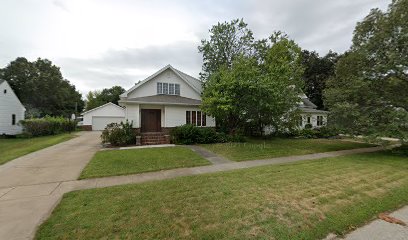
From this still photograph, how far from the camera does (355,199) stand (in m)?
4.45

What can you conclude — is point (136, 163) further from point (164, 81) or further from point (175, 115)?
point (164, 81)

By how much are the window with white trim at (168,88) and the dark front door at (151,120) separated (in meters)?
1.92

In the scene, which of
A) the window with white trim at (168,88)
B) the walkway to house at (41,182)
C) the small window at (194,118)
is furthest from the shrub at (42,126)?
the small window at (194,118)

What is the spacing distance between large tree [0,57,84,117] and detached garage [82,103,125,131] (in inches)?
204

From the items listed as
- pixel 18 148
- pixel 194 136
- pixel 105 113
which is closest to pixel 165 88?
pixel 194 136

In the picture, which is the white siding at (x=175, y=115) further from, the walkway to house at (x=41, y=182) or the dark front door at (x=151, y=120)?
the walkway to house at (x=41, y=182)

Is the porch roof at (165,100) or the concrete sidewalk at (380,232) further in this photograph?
the porch roof at (165,100)

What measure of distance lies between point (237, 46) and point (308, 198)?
17.8 meters

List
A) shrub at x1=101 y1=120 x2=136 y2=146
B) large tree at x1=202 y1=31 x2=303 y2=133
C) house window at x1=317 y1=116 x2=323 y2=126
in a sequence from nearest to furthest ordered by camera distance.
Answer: large tree at x1=202 y1=31 x2=303 y2=133, shrub at x1=101 y1=120 x2=136 y2=146, house window at x1=317 y1=116 x2=323 y2=126

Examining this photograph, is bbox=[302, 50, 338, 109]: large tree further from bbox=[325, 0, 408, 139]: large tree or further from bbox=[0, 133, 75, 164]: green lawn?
bbox=[0, 133, 75, 164]: green lawn

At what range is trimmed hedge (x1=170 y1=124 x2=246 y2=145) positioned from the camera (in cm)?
1336

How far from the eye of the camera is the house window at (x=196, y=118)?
15273mm

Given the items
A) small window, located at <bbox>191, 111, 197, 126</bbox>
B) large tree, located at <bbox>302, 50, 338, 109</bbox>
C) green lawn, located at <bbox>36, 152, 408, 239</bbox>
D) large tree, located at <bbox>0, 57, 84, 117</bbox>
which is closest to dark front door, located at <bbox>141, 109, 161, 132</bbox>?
small window, located at <bbox>191, 111, 197, 126</bbox>

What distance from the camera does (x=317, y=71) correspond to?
3106cm
